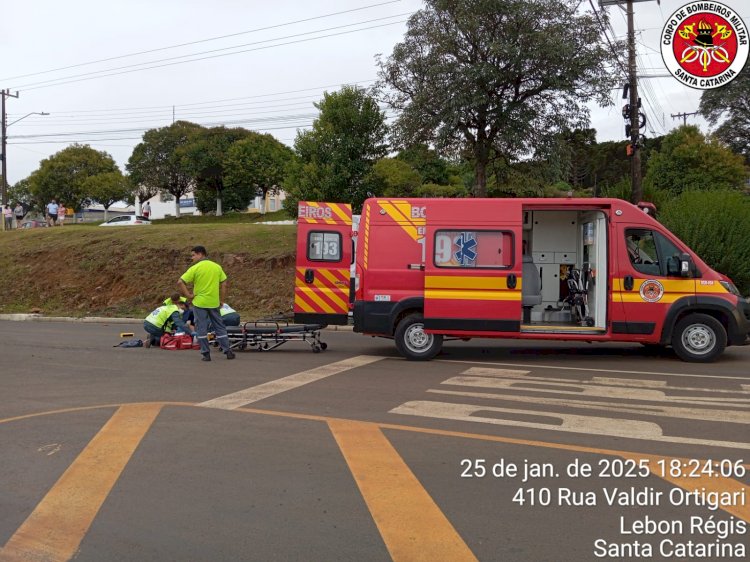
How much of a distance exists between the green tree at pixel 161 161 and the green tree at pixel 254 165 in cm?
614

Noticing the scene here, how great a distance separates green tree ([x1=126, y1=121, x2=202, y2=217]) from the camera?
2175 inches

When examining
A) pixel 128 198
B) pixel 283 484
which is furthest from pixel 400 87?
pixel 128 198

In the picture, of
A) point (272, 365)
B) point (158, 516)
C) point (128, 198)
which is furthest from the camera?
point (128, 198)

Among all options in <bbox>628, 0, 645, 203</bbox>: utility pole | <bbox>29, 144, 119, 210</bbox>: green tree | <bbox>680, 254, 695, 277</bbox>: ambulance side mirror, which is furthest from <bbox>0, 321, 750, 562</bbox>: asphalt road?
<bbox>29, 144, 119, 210</bbox>: green tree

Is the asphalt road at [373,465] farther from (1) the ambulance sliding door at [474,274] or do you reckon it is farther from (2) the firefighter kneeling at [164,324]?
(2) the firefighter kneeling at [164,324]

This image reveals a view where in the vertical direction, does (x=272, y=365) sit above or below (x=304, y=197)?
below

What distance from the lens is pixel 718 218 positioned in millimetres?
18109

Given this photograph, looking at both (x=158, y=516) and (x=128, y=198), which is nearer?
(x=158, y=516)

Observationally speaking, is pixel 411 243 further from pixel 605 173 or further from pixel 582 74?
pixel 605 173

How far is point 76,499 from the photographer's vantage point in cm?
480

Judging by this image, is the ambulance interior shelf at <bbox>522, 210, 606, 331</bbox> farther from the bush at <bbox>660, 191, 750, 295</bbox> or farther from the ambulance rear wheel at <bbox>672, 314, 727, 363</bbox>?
the bush at <bbox>660, 191, 750, 295</bbox>

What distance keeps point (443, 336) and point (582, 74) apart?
10157mm

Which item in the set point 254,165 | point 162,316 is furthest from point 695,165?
point 162,316

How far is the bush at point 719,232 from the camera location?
58.0ft
